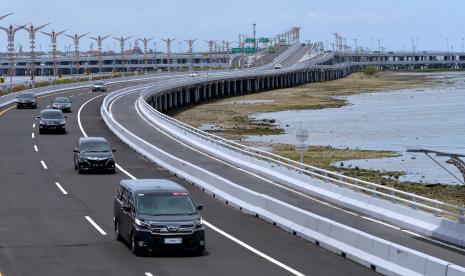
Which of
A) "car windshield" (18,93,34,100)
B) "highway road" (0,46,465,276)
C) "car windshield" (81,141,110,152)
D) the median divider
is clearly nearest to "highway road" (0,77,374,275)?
"highway road" (0,46,465,276)

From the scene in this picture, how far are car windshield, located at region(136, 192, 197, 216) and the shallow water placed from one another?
24541 millimetres

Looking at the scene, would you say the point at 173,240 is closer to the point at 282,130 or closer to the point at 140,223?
the point at 140,223

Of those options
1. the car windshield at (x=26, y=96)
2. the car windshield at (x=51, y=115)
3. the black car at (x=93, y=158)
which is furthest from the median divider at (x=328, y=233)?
the car windshield at (x=26, y=96)

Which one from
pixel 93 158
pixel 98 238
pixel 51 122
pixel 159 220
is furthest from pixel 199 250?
pixel 51 122

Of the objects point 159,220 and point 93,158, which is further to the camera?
point 93,158

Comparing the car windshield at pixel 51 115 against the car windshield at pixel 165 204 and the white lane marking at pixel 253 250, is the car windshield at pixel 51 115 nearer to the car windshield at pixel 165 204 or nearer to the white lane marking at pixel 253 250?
the white lane marking at pixel 253 250

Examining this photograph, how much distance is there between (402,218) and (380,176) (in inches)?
993

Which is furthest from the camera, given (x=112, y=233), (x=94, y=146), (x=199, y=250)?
(x=94, y=146)

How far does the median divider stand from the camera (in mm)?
19500

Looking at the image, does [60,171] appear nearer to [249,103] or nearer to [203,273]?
[203,273]

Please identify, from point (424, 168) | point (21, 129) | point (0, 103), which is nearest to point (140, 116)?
point (21, 129)

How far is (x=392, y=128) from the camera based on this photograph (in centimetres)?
9881

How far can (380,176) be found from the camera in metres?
54.6

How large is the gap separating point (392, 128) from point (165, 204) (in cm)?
7826
